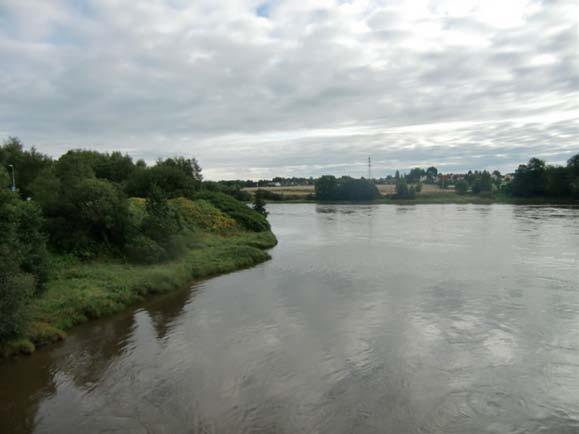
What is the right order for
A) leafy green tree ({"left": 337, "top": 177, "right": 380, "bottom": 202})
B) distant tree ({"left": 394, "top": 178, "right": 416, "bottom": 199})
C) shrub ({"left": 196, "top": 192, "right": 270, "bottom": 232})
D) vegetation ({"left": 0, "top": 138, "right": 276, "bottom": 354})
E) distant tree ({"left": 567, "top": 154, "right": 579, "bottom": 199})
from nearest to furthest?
vegetation ({"left": 0, "top": 138, "right": 276, "bottom": 354}) → shrub ({"left": 196, "top": 192, "right": 270, "bottom": 232}) → distant tree ({"left": 567, "top": 154, "right": 579, "bottom": 199}) → distant tree ({"left": 394, "top": 178, "right": 416, "bottom": 199}) → leafy green tree ({"left": 337, "top": 177, "right": 380, "bottom": 202})

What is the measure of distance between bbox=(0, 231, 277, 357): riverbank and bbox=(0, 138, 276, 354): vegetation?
4 centimetres

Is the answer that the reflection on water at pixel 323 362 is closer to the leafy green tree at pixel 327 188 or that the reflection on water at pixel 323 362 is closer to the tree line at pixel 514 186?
the tree line at pixel 514 186

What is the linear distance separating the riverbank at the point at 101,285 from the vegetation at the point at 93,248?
4 centimetres

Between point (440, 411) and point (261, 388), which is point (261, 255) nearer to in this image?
point (261, 388)

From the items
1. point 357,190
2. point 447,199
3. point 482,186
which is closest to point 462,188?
point 482,186

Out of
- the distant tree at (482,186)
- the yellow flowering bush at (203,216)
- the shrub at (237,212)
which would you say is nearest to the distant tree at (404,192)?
the distant tree at (482,186)

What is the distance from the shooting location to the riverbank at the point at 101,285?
14.4 meters

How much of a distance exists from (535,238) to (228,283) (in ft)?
84.6

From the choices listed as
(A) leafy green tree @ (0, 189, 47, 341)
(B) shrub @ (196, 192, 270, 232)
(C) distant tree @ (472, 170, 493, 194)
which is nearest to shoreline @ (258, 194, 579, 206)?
(C) distant tree @ (472, 170, 493, 194)

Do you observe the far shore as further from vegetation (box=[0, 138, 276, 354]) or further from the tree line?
vegetation (box=[0, 138, 276, 354])

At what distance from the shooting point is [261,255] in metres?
30.2

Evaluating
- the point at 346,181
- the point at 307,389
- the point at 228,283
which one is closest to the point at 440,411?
the point at 307,389

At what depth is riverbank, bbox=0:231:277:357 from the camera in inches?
568

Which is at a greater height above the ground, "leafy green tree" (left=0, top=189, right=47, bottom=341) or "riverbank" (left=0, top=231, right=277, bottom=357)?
"leafy green tree" (left=0, top=189, right=47, bottom=341)
